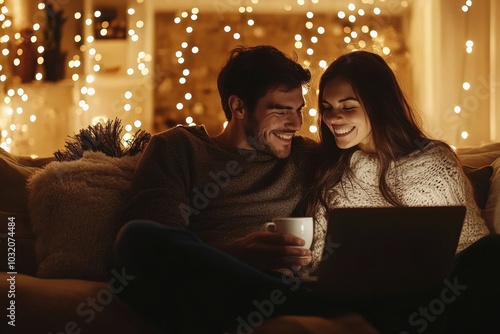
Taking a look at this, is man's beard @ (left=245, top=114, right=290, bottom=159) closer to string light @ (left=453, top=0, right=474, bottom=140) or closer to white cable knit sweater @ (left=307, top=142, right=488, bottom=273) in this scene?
white cable knit sweater @ (left=307, top=142, right=488, bottom=273)

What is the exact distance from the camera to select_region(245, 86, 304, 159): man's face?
1.99 meters

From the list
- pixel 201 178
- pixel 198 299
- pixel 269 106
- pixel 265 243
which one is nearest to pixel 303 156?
pixel 269 106

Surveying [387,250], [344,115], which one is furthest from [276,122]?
[387,250]

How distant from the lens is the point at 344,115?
77.7 inches

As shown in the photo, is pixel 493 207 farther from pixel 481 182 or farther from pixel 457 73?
pixel 457 73

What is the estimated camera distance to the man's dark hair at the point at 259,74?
6.63 feet

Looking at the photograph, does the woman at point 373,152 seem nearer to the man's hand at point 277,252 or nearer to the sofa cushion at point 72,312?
the man's hand at point 277,252

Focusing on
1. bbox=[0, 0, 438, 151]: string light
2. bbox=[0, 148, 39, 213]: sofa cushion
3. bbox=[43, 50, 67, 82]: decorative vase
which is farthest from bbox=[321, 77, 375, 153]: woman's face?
bbox=[43, 50, 67, 82]: decorative vase

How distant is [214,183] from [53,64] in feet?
8.91

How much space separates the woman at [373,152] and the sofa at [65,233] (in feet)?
0.61

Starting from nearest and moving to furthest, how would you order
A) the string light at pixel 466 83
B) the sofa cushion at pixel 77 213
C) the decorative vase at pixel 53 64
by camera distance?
the sofa cushion at pixel 77 213 → the string light at pixel 466 83 → the decorative vase at pixel 53 64

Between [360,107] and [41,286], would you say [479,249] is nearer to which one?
[360,107]

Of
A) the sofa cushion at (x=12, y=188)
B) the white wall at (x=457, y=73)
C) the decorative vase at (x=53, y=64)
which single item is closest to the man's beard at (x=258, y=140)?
the sofa cushion at (x=12, y=188)

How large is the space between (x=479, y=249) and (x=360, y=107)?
2.25 feet
